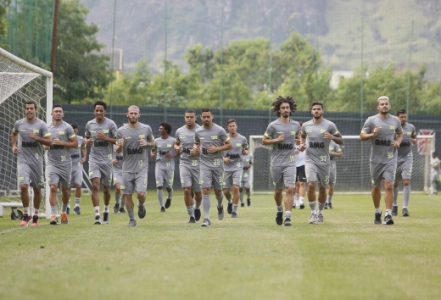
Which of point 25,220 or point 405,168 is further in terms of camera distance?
point 405,168


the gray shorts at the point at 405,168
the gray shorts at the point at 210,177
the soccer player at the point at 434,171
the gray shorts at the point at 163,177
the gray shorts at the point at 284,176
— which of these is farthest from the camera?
the soccer player at the point at 434,171

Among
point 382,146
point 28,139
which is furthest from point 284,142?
point 28,139

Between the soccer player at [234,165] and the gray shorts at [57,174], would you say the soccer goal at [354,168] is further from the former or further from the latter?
the gray shorts at [57,174]

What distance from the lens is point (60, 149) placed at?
16766mm

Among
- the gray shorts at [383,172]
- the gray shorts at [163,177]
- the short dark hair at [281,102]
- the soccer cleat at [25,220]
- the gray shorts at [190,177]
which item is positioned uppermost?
the short dark hair at [281,102]

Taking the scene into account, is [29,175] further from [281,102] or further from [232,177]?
[232,177]

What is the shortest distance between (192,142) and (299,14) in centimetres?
2949

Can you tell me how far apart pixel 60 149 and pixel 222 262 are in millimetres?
7639

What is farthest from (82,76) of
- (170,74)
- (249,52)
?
(249,52)

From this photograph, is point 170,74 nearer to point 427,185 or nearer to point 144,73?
point 144,73

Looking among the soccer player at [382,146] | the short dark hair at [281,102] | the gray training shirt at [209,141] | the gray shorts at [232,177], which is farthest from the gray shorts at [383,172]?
the gray shorts at [232,177]

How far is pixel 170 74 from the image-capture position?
41.4 metres

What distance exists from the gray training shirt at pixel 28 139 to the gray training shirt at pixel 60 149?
0.32m

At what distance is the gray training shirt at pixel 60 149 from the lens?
16703mm
